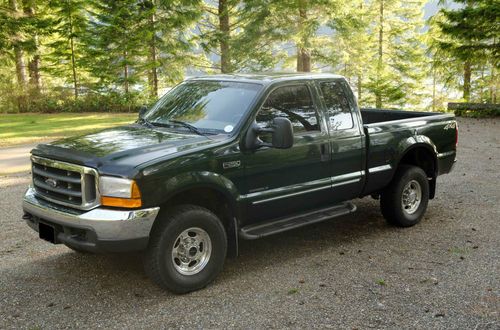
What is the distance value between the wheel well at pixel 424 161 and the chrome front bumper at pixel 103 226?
13.0 ft

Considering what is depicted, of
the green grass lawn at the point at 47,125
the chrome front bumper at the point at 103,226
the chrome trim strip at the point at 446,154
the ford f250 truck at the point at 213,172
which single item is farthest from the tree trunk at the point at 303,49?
the chrome front bumper at the point at 103,226

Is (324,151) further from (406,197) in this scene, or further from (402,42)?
(402,42)

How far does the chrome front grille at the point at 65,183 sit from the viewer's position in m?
4.59

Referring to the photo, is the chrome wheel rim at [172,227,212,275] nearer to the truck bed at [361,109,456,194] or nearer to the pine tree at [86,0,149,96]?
the truck bed at [361,109,456,194]

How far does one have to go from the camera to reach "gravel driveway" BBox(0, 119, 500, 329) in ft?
14.6

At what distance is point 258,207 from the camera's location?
5.41 m

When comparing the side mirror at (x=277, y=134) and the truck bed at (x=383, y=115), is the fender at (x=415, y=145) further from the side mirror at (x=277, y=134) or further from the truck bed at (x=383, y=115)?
the side mirror at (x=277, y=134)

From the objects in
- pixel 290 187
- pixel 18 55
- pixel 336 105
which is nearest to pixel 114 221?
pixel 290 187

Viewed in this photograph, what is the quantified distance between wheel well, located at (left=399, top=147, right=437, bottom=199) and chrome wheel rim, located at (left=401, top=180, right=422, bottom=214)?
0.34 metres

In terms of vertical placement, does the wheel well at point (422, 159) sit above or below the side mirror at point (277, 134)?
below

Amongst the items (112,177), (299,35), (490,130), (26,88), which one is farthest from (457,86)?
(112,177)

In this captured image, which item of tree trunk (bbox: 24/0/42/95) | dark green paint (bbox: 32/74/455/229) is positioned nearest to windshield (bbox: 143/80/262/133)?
dark green paint (bbox: 32/74/455/229)

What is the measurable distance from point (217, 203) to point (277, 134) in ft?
3.02

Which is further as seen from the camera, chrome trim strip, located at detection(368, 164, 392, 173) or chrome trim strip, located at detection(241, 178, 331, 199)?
chrome trim strip, located at detection(368, 164, 392, 173)
